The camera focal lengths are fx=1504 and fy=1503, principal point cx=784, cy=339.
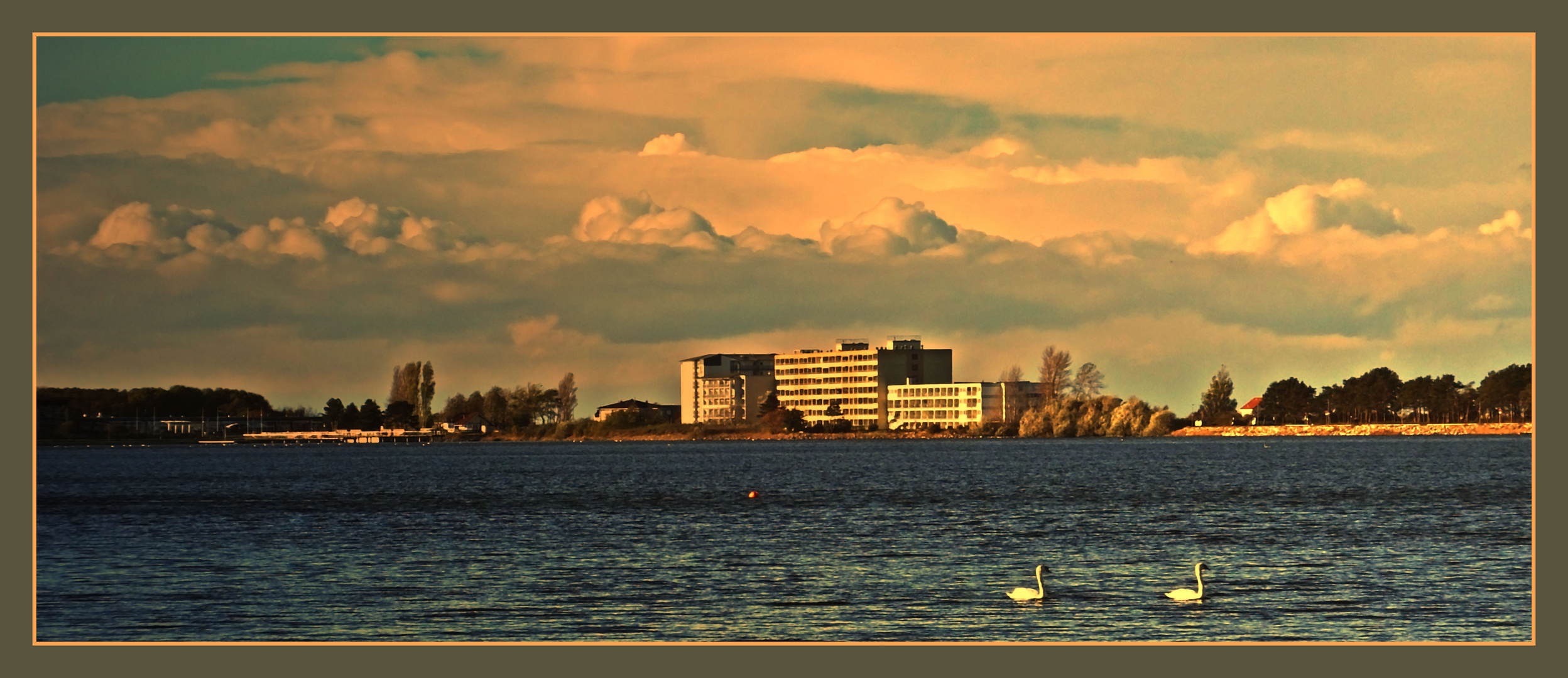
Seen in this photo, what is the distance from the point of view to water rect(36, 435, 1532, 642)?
109 ft

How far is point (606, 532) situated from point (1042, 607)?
2744cm

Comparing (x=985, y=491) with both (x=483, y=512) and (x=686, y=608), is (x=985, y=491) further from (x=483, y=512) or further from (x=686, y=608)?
(x=686, y=608)

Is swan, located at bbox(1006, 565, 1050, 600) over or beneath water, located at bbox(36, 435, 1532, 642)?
over

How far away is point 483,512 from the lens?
74.6 metres

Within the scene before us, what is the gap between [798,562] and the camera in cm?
4603

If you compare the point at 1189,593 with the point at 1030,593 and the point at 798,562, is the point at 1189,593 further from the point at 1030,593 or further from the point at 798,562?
the point at 798,562

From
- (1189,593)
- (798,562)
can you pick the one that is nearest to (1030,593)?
(1189,593)

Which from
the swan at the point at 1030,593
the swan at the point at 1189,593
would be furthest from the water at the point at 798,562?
the swan at the point at 1030,593

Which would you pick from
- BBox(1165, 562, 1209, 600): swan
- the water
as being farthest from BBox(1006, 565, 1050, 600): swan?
BBox(1165, 562, 1209, 600): swan

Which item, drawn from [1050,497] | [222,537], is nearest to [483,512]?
[222,537]

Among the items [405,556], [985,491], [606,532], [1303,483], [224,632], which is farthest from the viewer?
[1303,483]

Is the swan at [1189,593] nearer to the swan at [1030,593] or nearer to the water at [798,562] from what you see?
the water at [798,562]

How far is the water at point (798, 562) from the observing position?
33125 mm

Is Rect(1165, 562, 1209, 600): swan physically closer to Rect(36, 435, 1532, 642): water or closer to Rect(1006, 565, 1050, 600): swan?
Rect(36, 435, 1532, 642): water
